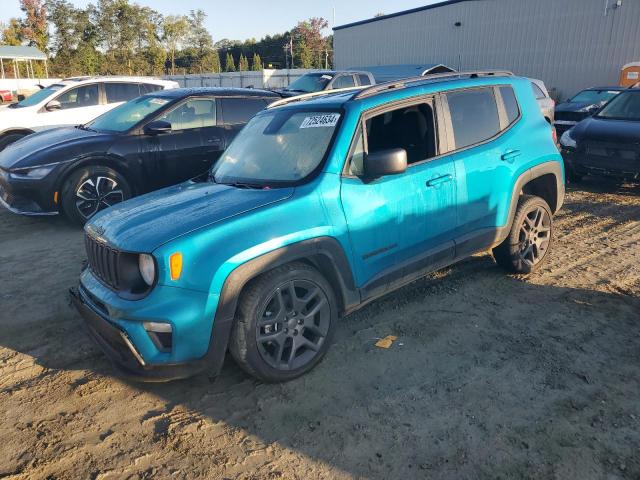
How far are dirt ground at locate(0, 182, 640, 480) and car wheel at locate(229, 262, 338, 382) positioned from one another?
0.16 m

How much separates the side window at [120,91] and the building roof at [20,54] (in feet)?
122

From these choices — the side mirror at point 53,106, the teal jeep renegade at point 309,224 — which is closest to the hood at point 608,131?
the teal jeep renegade at point 309,224

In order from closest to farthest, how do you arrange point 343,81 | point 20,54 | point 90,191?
point 90,191, point 343,81, point 20,54

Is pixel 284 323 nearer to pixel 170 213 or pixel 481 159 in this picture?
pixel 170 213

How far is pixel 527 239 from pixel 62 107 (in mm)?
9160

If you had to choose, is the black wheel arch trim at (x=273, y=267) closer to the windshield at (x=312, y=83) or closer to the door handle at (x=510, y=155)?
the door handle at (x=510, y=155)

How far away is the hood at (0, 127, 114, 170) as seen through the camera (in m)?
6.33

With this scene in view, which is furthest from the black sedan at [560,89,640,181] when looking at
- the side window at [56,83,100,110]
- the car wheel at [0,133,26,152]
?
the car wheel at [0,133,26,152]

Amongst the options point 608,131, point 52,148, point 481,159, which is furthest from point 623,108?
point 52,148

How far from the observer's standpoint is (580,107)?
13.8 meters

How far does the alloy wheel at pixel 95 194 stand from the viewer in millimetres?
6520

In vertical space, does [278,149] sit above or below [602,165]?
above

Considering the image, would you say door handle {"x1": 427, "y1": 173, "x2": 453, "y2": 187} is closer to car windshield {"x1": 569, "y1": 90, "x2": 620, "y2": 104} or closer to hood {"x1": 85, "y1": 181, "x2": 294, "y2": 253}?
hood {"x1": 85, "y1": 181, "x2": 294, "y2": 253}

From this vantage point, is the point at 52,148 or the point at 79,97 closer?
the point at 52,148
